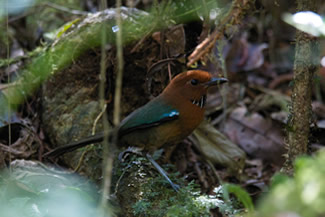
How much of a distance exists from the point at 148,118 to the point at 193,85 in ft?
1.87

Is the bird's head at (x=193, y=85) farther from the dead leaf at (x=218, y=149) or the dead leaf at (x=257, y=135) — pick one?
the dead leaf at (x=257, y=135)

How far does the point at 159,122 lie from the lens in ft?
12.9

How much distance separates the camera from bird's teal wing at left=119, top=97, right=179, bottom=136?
391 cm

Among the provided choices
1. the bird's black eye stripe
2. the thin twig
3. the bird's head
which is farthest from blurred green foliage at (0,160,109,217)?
the thin twig

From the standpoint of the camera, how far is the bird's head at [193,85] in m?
4.04

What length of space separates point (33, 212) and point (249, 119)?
3.53 m

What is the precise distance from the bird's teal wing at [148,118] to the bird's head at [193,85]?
21cm

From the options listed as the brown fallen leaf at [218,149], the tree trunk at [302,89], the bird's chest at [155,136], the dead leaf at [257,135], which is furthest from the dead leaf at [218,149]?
the tree trunk at [302,89]

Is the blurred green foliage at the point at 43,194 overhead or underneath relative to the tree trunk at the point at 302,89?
underneath

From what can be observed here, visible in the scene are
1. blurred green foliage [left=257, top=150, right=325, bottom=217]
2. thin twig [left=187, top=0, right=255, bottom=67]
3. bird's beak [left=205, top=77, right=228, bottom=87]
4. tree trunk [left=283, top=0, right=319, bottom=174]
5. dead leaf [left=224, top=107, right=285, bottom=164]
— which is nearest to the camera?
blurred green foliage [left=257, top=150, right=325, bottom=217]

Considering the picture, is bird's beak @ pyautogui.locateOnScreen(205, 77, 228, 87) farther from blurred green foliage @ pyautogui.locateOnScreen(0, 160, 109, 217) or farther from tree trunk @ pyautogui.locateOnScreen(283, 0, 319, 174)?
blurred green foliage @ pyautogui.locateOnScreen(0, 160, 109, 217)

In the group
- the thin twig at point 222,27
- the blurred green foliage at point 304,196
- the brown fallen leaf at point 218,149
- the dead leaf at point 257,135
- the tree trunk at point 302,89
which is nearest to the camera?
the blurred green foliage at point 304,196

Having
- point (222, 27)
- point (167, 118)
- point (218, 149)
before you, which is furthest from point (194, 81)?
point (218, 149)

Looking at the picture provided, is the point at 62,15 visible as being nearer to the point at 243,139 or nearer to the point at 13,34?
the point at 13,34
